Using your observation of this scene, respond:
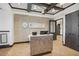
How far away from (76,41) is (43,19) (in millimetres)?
3286

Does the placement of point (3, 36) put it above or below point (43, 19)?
below

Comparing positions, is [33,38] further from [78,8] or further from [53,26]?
[53,26]

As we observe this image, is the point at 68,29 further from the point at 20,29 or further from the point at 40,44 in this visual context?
the point at 20,29

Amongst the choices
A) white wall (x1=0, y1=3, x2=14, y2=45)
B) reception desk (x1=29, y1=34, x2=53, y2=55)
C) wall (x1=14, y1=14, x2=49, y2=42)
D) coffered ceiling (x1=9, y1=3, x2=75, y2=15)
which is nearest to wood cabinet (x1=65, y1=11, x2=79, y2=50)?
coffered ceiling (x1=9, y1=3, x2=75, y2=15)

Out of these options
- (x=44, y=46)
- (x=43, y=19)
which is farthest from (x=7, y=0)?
(x=43, y=19)

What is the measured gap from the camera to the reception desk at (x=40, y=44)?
313 cm

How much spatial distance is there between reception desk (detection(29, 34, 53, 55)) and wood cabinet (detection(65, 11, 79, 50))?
1.39 m

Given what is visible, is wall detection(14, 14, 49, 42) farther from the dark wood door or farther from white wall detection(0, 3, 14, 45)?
the dark wood door

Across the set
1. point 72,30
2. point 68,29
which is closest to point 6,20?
point 68,29

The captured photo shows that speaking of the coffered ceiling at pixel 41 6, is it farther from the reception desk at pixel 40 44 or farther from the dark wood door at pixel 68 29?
the reception desk at pixel 40 44

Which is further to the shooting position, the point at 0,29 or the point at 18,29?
the point at 18,29

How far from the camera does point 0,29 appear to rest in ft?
14.4

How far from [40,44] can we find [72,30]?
2.07 metres

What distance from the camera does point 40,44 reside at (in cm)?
328
